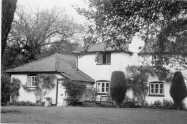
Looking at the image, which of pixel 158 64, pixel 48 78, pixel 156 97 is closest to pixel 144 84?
pixel 156 97

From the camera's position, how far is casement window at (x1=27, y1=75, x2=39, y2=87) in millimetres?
34809

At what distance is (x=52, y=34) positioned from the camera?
120ft

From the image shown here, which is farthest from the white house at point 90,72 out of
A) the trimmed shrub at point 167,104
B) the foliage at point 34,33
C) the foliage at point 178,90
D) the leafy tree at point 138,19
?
the leafy tree at point 138,19

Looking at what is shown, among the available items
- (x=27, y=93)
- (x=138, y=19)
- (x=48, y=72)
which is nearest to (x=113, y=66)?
(x=48, y=72)

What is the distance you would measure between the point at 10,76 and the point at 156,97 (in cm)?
1409

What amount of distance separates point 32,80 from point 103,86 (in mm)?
6794

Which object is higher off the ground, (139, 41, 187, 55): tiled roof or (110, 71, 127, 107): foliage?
(139, 41, 187, 55): tiled roof

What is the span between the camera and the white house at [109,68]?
110 ft

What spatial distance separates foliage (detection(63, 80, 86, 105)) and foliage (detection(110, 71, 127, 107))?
2977 millimetres

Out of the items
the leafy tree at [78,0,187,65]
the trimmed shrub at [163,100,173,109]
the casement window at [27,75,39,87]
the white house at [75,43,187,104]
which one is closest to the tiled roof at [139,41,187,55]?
the leafy tree at [78,0,187,65]

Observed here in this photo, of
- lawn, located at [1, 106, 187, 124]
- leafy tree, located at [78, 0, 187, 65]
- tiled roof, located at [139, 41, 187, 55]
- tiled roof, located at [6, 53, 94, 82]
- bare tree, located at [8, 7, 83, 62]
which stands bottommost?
lawn, located at [1, 106, 187, 124]

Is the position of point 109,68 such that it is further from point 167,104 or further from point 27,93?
point 27,93

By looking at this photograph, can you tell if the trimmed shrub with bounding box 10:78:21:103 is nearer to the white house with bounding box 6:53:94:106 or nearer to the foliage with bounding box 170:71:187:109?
the white house with bounding box 6:53:94:106

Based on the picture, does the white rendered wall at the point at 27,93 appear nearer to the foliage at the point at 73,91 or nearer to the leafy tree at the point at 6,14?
the foliage at the point at 73,91
